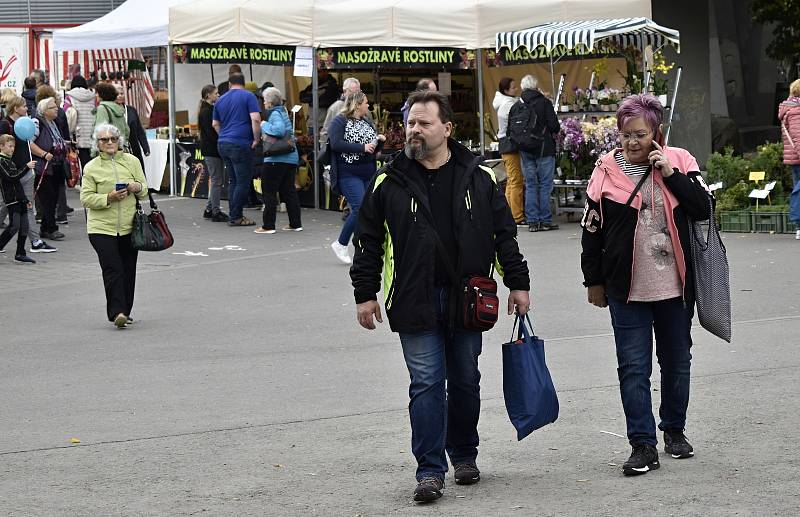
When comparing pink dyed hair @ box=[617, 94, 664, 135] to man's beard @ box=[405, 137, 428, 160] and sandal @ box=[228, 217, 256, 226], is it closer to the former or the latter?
man's beard @ box=[405, 137, 428, 160]

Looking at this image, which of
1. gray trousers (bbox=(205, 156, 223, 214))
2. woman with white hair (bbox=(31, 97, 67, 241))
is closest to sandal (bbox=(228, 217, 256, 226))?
gray trousers (bbox=(205, 156, 223, 214))

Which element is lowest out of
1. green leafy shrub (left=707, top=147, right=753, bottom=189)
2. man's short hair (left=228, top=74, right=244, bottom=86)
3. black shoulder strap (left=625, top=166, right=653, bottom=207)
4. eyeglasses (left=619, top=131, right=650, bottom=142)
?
black shoulder strap (left=625, top=166, right=653, bottom=207)

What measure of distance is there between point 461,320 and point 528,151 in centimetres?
1105

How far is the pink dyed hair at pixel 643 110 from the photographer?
19.9 feet

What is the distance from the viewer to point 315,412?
25.4 feet

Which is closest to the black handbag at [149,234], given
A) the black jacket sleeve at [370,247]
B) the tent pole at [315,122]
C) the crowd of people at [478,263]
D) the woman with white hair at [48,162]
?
the crowd of people at [478,263]

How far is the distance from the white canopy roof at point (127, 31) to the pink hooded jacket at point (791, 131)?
32.1 feet

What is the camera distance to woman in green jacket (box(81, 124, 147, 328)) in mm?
10750

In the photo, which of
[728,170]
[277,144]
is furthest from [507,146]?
[277,144]

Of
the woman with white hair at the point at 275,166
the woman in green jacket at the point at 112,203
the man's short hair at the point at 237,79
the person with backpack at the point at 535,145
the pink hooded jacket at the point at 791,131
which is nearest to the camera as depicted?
the woman in green jacket at the point at 112,203

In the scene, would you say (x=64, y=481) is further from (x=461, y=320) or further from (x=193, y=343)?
(x=193, y=343)

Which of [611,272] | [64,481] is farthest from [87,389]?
[611,272]

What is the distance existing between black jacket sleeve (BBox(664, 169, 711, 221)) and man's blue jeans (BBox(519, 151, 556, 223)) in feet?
34.9

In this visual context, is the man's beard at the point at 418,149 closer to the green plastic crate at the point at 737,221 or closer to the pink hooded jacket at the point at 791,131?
the pink hooded jacket at the point at 791,131
